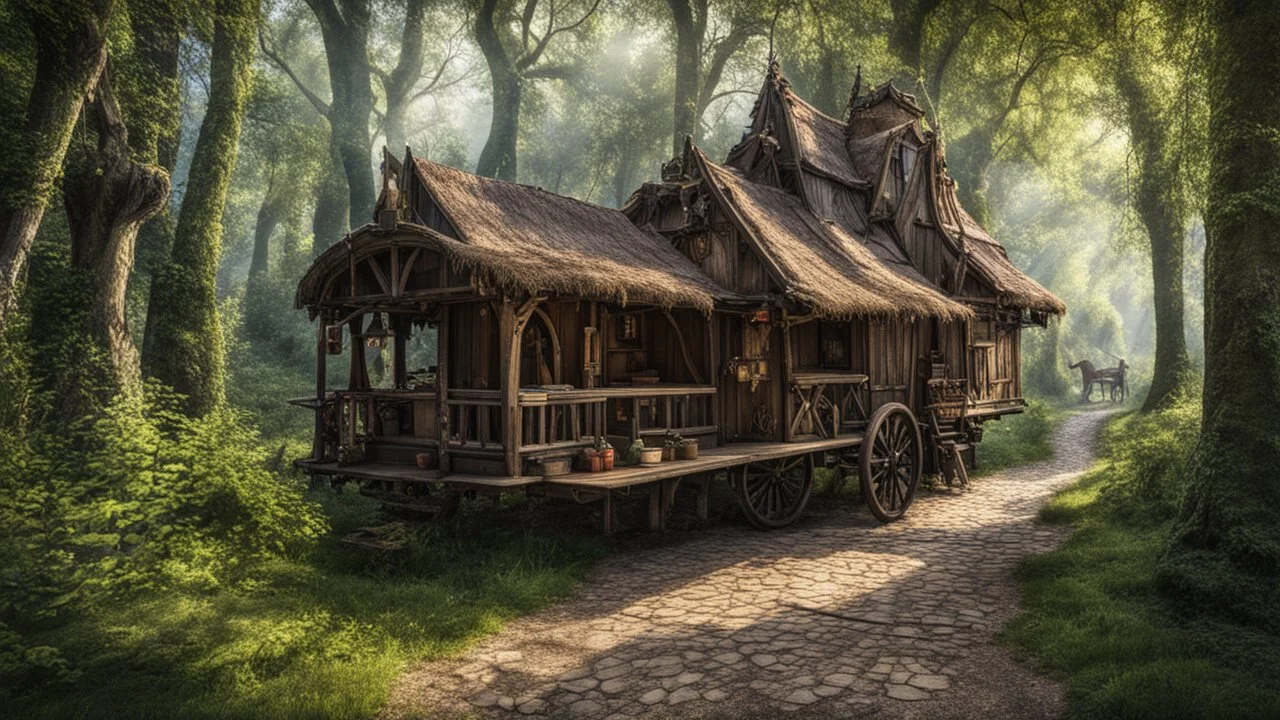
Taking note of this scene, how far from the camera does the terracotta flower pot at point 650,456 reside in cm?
975

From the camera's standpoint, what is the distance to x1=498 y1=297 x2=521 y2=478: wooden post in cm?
862

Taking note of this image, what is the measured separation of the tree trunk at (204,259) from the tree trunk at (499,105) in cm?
1489

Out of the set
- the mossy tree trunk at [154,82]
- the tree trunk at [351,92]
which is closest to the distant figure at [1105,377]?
the tree trunk at [351,92]

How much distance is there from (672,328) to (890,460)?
13.6 ft

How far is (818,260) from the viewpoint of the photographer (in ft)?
42.1

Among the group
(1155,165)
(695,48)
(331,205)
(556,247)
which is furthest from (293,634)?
(331,205)

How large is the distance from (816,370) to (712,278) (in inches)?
109

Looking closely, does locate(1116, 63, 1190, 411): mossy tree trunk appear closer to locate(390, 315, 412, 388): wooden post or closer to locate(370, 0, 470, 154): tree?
locate(390, 315, 412, 388): wooden post

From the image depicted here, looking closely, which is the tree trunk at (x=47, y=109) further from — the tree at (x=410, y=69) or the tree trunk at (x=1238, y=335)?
the tree at (x=410, y=69)

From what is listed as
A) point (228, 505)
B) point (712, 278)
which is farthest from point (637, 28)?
point (228, 505)

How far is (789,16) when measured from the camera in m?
29.2

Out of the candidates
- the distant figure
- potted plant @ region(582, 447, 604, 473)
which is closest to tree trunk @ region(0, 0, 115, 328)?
potted plant @ region(582, 447, 604, 473)

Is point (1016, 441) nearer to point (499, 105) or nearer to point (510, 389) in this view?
point (510, 389)

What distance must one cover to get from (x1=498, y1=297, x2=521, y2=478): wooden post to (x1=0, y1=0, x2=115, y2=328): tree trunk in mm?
5541
